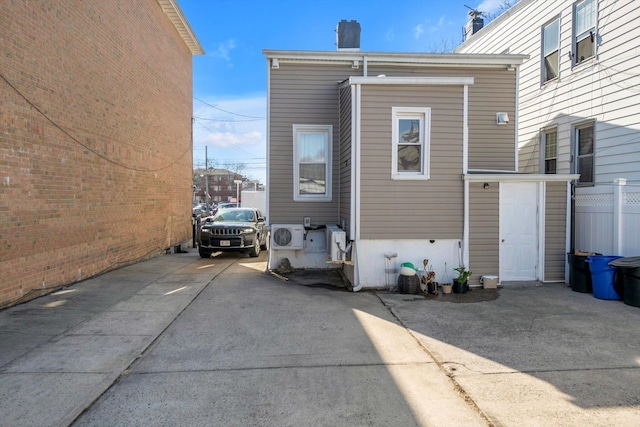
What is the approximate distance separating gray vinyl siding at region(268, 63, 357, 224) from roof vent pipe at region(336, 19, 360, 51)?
1232mm

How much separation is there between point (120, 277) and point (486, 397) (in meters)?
7.57

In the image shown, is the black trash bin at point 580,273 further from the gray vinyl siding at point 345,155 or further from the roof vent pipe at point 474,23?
the roof vent pipe at point 474,23

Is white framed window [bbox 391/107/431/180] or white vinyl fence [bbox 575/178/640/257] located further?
white framed window [bbox 391/107/431/180]

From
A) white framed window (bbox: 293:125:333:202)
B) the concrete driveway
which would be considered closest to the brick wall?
the concrete driveway

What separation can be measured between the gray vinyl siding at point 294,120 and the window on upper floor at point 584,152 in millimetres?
5921

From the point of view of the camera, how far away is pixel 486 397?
3605 mm

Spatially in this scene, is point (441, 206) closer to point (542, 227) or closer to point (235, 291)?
point (542, 227)

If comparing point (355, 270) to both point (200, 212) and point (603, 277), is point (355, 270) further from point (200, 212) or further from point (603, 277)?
point (200, 212)

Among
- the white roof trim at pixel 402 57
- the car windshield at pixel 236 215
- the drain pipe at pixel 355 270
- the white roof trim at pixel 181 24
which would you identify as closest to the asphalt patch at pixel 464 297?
the drain pipe at pixel 355 270

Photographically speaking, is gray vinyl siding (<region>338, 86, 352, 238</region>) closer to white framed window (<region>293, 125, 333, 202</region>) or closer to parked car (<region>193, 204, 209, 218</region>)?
white framed window (<region>293, 125, 333, 202</region>)

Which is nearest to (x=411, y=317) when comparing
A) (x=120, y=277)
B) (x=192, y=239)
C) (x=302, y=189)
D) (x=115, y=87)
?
(x=302, y=189)

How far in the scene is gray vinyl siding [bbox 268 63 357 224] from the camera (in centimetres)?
968

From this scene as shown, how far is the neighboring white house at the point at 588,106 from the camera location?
26.0 ft

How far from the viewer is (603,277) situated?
7.19 metres
